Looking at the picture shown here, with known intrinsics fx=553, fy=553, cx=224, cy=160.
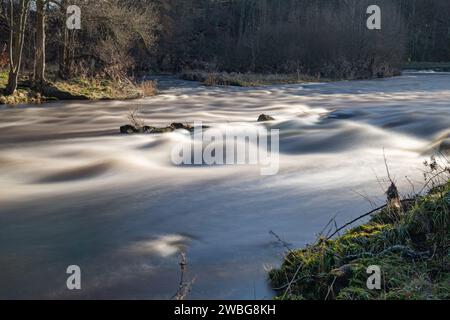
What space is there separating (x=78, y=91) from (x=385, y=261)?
2109 centimetres

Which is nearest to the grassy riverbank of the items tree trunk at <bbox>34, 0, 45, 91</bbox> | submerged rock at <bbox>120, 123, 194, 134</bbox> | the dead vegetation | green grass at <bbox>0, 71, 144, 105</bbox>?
the dead vegetation

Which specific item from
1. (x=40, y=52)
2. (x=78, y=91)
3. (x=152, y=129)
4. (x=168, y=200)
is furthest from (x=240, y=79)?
(x=168, y=200)

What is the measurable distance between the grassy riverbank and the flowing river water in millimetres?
383

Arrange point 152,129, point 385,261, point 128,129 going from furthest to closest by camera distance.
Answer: point 128,129
point 152,129
point 385,261

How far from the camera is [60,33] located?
2680cm

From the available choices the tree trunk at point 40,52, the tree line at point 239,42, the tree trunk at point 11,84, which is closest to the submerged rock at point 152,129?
the tree trunk at point 11,84

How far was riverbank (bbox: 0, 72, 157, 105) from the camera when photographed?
21391 mm

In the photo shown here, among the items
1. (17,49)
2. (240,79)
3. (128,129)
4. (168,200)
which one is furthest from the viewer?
(240,79)

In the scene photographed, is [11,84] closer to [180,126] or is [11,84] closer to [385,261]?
[180,126]

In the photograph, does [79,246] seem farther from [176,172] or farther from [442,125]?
[442,125]

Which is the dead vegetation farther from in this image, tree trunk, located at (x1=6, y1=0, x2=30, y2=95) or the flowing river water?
tree trunk, located at (x1=6, y1=0, x2=30, y2=95)

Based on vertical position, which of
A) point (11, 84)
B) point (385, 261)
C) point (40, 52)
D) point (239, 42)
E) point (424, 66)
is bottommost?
point (385, 261)

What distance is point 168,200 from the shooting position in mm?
7523
